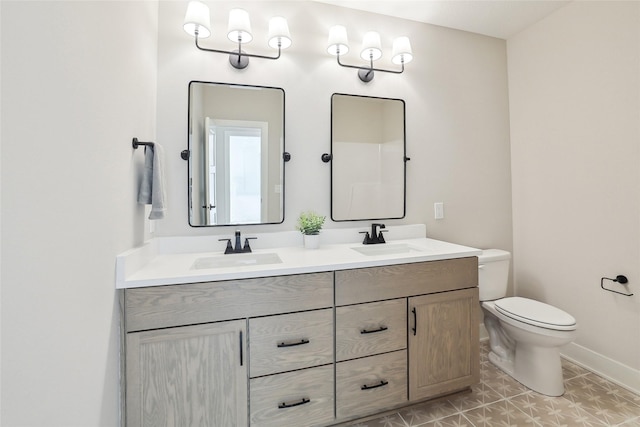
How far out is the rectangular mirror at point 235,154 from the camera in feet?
5.40

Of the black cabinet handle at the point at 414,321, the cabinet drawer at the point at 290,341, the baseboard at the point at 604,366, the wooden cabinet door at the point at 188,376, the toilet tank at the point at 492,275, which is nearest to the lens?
the wooden cabinet door at the point at 188,376

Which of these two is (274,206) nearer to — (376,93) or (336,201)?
(336,201)

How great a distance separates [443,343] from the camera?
1.54 meters

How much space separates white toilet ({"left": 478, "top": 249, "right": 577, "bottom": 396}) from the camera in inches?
63.7

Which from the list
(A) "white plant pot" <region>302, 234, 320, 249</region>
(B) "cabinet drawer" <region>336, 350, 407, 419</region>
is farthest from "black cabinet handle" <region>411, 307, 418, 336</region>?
(A) "white plant pot" <region>302, 234, 320, 249</region>

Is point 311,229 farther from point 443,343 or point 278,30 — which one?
point 278,30

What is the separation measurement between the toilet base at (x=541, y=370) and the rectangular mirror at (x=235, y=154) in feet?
5.74

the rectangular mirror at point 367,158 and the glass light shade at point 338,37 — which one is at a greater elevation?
the glass light shade at point 338,37

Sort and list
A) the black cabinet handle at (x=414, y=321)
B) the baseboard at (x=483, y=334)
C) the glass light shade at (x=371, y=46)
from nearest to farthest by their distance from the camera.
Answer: the black cabinet handle at (x=414, y=321) < the glass light shade at (x=371, y=46) < the baseboard at (x=483, y=334)

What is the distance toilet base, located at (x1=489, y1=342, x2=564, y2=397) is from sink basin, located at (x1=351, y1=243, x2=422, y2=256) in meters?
0.92

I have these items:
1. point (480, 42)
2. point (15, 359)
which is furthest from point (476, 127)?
point (15, 359)

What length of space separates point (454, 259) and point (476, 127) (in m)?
1.29

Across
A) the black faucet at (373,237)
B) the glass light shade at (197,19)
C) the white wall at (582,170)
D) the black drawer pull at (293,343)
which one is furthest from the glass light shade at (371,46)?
the black drawer pull at (293,343)

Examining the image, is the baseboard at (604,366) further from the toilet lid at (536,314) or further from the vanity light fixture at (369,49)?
the vanity light fixture at (369,49)
